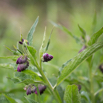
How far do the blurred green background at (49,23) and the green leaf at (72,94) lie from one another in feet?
2.12

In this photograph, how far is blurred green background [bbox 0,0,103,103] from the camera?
2142mm

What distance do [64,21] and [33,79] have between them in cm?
447

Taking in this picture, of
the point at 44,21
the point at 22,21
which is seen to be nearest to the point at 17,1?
the point at 44,21

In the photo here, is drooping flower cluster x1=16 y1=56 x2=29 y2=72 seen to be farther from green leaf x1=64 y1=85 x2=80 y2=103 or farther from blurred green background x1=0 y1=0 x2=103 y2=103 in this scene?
blurred green background x1=0 y1=0 x2=103 y2=103

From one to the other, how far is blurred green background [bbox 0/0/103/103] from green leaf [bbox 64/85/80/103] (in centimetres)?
64

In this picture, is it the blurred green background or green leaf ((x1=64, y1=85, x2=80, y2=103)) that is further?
the blurred green background

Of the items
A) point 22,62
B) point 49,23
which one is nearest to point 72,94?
point 22,62

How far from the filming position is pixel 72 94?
2.27ft

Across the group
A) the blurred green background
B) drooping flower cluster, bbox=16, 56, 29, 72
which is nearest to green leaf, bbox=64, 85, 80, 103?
drooping flower cluster, bbox=16, 56, 29, 72

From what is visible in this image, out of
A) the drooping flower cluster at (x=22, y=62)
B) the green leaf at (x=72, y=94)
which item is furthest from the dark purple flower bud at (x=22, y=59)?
Result: the green leaf at (x=72, y=94)

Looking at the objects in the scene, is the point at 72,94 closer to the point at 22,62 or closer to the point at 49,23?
the point at 22,62

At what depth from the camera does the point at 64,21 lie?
5.08 m

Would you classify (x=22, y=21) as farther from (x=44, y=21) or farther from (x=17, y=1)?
(x=17, y=1)

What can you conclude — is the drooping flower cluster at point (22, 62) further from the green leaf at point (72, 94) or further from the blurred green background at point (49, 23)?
the blurred green background at point (49, 23)
